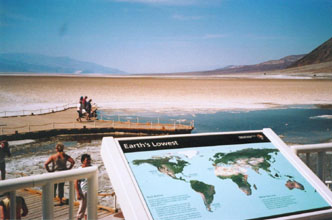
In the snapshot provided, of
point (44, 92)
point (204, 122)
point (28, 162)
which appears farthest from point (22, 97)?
point (204, 122)

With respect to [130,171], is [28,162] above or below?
below

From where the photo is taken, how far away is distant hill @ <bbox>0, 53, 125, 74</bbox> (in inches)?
257

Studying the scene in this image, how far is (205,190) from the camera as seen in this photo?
4.20 feet

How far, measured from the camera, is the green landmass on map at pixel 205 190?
1247 millimetres

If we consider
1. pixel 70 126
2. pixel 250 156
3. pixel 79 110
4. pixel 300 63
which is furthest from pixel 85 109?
pixel 250 156

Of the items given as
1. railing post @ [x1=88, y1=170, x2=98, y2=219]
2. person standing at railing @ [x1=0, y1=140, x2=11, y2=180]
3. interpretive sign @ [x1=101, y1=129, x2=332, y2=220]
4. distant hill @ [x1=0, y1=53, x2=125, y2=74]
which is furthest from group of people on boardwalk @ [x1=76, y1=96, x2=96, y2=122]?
railing post @ [x1=88, y1=170, x2=98, y2=219]

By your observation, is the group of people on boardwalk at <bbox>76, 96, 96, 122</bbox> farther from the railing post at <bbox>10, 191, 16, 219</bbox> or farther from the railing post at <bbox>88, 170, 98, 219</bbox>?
the railing post at <bbox>10, 191, 16, 219</bbox>

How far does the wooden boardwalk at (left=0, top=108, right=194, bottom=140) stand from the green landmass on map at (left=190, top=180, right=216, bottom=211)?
20.2ft

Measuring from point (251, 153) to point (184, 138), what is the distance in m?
0.29

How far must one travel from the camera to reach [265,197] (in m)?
1.32

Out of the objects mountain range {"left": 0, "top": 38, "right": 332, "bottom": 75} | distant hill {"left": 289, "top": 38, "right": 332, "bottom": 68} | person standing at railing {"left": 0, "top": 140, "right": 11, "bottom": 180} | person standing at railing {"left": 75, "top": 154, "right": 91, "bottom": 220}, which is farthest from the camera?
distant hill {"left": 289, "top": 38, "right": 332, "bottom": 68}

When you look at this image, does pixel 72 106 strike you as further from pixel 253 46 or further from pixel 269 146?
pixel 269 146

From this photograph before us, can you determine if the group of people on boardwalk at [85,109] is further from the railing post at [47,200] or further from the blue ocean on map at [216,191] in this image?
the railing post at [47,200]

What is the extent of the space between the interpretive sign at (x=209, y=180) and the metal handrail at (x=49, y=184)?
3.4 inches
